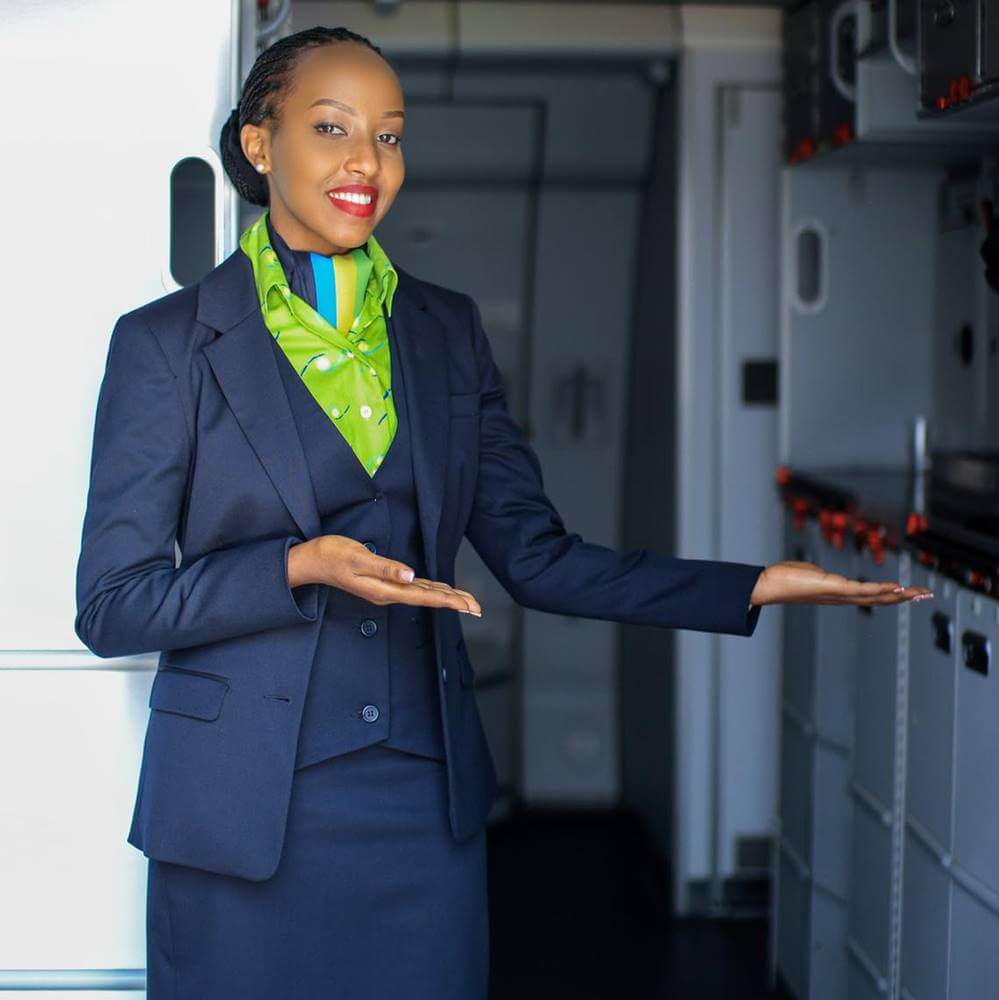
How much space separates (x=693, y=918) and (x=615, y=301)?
1893 mm

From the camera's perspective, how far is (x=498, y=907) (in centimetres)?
414

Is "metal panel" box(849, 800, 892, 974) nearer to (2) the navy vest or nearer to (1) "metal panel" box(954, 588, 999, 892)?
(1) "metal panel" box(954, 588, 999, 892)

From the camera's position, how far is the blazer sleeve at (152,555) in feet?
5.50

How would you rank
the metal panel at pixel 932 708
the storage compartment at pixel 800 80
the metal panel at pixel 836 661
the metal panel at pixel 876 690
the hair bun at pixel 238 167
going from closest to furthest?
1. the hair bun at pixel 238 167
2. the metal panel at pixel 932 708
3. the metal panel at pixel 876 690
4. the metal panel at pixel 836 661
5. the storage compartment at pixel 800 80

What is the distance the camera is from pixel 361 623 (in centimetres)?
181

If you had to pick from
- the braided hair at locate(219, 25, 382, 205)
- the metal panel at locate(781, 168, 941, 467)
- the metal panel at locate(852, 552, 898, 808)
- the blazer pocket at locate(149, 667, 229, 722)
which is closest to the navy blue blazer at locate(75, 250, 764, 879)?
the blazer pocket at locate(149, 667, 229, 722)

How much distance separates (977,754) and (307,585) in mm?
1240

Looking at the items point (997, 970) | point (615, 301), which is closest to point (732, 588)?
point (997, 970)

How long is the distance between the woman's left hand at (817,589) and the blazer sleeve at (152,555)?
519 millimetres

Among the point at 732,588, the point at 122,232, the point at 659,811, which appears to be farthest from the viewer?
the point at 659,811

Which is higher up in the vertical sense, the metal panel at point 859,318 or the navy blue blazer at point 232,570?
the metal panel at point 859,318

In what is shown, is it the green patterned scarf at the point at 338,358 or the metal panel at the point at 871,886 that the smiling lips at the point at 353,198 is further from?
the metal panel at the point at 871,886

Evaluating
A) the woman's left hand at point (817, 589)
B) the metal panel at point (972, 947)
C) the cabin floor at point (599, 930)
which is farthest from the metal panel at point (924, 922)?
the woman's left hand at point (817, 589)

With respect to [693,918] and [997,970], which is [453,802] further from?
[693,918]
